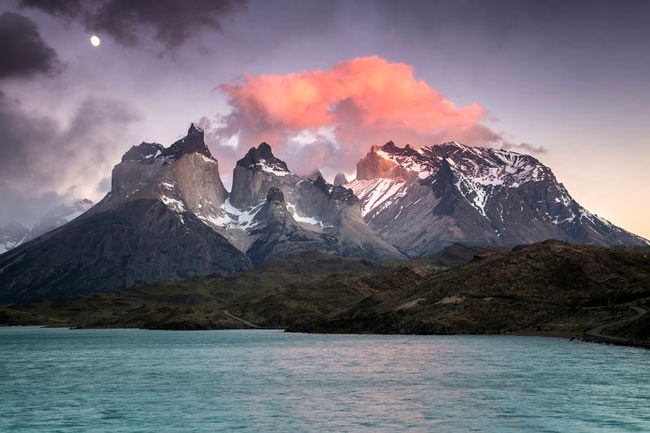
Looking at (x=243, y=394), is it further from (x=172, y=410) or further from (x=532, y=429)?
(x=532, y=429)

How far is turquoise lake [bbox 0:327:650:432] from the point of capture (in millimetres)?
76688

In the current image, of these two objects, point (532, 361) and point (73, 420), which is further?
point (532, 361)

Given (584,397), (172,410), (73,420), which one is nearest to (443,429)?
(584,397)

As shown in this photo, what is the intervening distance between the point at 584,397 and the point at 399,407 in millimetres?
24107

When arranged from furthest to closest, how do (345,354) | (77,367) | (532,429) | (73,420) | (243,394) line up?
(345,354) < (77,367) < (243,394) < (73,420) < (532,429)

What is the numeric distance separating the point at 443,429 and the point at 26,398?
2510 inches

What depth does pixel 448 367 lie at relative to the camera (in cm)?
13588

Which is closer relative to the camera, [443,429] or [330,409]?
[443,429]

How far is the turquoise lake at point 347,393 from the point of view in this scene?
252 ft

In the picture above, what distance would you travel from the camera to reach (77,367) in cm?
16150

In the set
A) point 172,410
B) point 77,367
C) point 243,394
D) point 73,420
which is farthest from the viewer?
point 77,367

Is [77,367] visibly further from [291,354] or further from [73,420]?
[73,420]

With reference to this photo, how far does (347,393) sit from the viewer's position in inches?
4018

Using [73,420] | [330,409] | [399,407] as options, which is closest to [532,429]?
[399,407]
